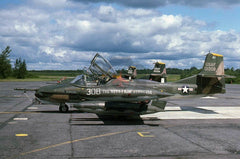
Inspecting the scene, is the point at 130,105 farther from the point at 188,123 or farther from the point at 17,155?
the point at 17,155

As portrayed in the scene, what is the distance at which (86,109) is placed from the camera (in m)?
12.1

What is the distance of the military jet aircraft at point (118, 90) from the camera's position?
12.4 meters

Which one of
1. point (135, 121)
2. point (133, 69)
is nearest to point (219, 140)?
point (135, 121)

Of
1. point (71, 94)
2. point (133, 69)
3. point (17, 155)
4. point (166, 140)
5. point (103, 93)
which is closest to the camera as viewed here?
point (17, 155)

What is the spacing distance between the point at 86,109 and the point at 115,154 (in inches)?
203

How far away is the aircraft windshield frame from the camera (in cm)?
1359

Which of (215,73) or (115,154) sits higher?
(215,73)

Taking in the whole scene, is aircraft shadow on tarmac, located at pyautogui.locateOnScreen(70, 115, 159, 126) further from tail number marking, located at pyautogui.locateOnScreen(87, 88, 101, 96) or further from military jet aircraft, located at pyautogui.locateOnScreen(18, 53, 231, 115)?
tail number marking, located at pyautogui.locateOnScreen(87, 88, 101, 96)

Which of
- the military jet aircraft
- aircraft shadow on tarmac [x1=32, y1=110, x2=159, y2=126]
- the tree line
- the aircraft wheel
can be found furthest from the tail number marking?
the tree line

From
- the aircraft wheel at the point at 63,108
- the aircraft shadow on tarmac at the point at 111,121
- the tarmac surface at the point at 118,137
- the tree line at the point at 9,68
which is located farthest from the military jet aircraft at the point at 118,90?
the tree line at the point at 9,68

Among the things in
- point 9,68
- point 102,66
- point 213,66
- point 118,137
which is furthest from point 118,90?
point 9,68

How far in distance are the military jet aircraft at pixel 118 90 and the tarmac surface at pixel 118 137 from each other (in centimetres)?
79

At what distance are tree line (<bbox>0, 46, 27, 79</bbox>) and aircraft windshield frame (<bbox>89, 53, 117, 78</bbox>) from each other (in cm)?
10635

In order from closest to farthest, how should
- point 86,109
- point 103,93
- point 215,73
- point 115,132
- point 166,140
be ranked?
1. point 166,140
2. point 115,132
3. point 86,109
4. point 103,93
5. point 215,73
